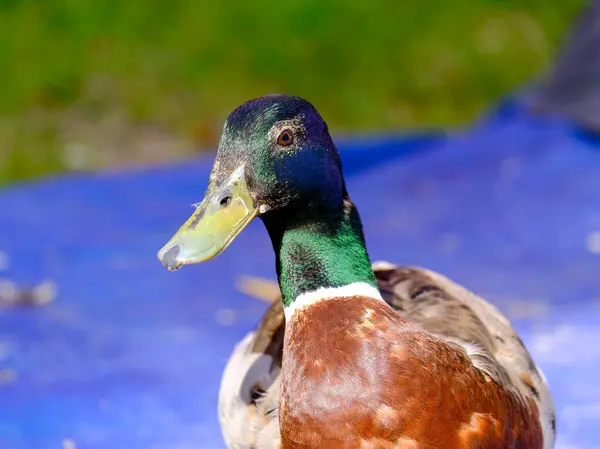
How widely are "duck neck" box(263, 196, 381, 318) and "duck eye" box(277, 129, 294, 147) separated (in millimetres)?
114

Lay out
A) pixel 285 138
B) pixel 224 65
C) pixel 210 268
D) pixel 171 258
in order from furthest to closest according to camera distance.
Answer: pixel 224 65, pixel 210 268, pixel 285 138, pixel 171 258

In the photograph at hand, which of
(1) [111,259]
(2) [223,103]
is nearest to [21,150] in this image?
(2) [223,103]

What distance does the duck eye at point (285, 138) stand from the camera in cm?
148

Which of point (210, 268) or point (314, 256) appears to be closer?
point (314, 256)

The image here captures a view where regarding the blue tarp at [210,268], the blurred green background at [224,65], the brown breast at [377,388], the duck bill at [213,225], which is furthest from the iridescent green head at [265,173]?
the blurred green background at [224,65]

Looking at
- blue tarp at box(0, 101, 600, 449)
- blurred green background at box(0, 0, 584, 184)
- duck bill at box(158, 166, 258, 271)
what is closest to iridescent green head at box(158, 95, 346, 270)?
duck bill at box(158, 166, 258, 271)

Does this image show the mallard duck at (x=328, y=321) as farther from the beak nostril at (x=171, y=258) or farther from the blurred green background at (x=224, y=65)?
the blurred green background at (x=224, y=65)

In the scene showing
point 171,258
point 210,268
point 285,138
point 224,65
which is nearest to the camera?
point 171,258

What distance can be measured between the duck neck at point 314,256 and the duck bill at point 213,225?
98mm

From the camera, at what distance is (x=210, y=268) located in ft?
12.3

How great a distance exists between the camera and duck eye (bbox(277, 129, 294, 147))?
1.48 m

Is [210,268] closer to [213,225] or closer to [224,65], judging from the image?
[213,225]

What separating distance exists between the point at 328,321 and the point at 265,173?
0.26m

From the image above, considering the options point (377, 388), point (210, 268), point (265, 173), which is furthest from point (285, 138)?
point (210, 268)
